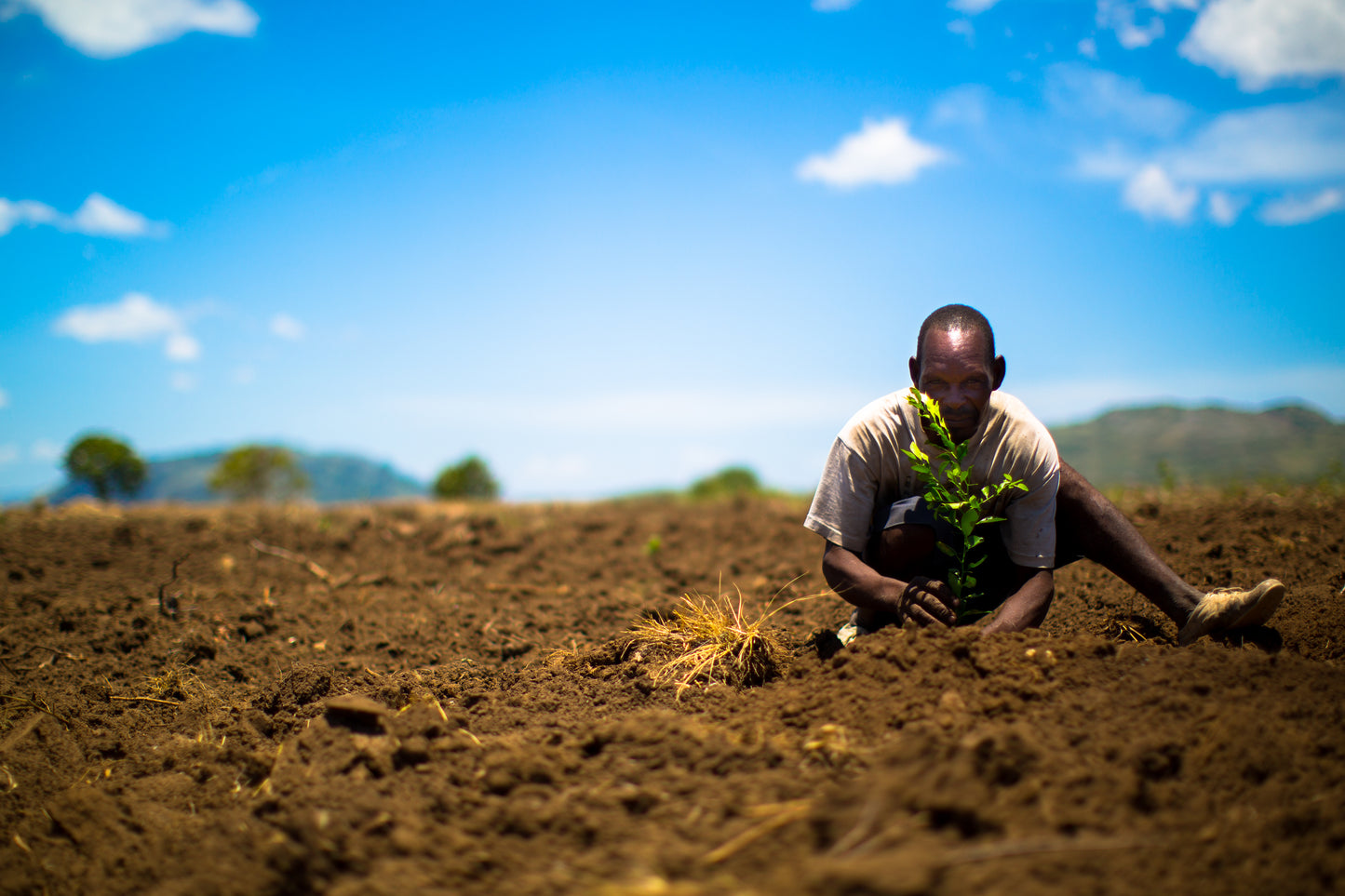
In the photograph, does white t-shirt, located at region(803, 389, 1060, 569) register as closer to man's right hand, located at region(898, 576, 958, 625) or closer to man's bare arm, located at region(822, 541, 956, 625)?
man's bare arm, located at region(822, 541, 956, 625)

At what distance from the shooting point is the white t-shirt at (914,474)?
3.13 meters

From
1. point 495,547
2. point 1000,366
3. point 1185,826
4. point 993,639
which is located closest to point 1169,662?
point 993,639

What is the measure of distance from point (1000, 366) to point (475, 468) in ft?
91.3

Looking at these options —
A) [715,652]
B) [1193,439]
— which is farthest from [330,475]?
[715,652]

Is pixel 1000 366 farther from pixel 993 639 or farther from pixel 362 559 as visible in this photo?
pixel 362 559

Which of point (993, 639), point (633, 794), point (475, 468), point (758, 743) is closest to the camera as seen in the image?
point (633, 794)

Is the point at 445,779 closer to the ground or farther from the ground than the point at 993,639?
closer to the ground

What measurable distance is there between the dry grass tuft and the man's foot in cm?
173

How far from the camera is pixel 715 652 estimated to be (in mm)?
3152

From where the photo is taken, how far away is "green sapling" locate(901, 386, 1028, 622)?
2953 millimetres

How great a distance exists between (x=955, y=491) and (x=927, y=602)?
47 centimetres

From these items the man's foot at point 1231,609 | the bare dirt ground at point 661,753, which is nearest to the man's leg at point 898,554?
the bare dirt ground at point 661,753

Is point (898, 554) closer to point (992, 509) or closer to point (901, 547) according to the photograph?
point (901, 547)

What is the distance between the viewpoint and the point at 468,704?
3230 millimetres
